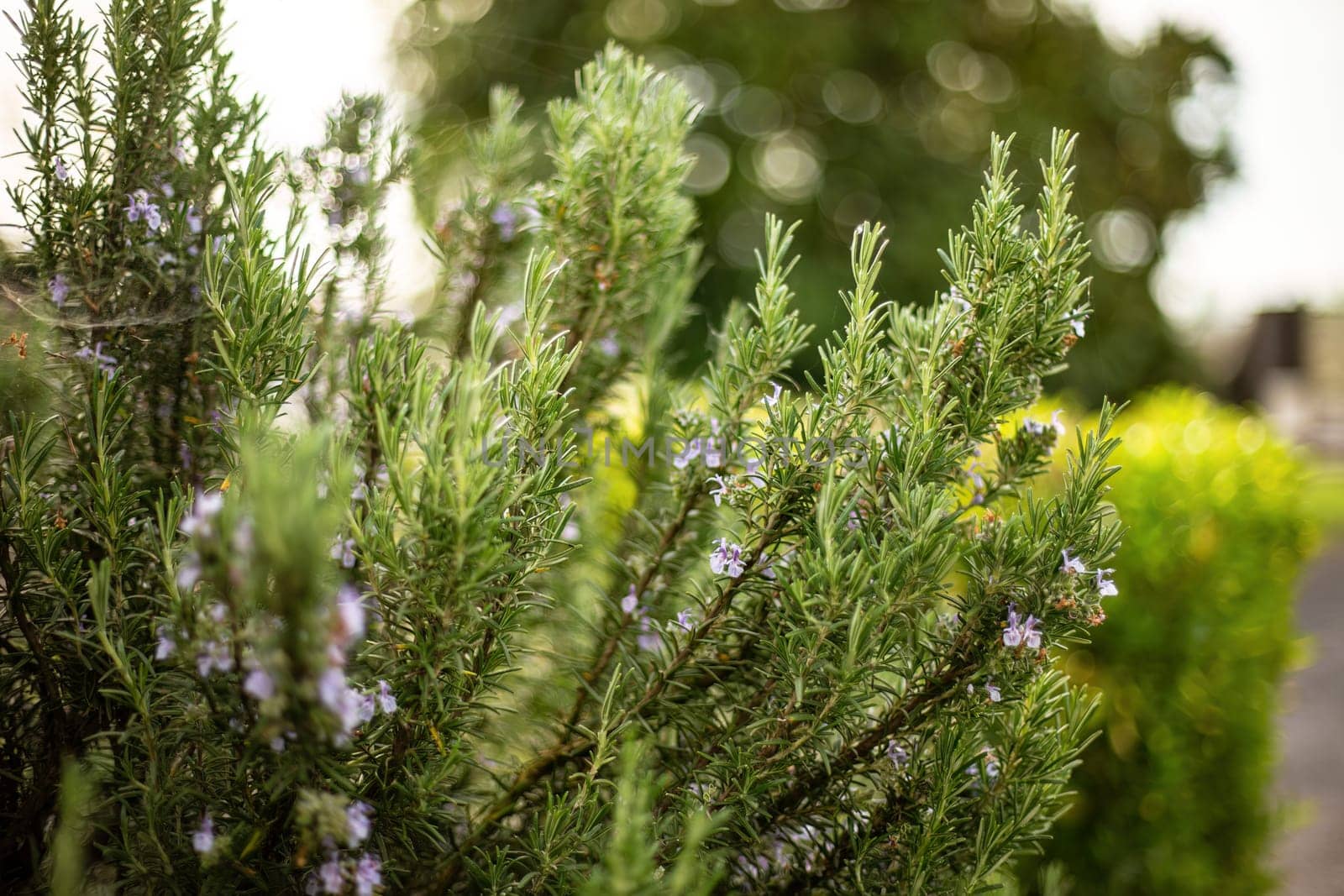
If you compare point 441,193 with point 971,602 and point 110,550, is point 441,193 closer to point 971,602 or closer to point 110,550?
point 110,550

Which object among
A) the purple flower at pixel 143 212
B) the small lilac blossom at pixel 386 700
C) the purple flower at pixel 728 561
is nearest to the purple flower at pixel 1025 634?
the purple flower at pixel 728 561

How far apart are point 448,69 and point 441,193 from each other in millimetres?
7778

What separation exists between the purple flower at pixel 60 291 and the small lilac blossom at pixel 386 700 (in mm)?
916

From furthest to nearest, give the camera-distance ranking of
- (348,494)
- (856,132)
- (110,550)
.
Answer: (856,132) → (110,550) → (348,494)

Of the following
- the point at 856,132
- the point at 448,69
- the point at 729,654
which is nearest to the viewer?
the point at 729,654

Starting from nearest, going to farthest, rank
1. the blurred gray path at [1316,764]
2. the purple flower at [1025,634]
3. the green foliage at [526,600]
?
the green foliage at [526,600], the purple flower at [1025,634], the blurred gray path at [1316,764]

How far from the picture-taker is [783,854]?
1.55m

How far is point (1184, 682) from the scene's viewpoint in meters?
3.45

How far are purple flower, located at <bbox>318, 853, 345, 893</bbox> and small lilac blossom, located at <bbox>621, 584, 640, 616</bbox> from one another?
27.2 inches

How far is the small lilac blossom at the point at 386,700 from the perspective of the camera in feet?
3.88

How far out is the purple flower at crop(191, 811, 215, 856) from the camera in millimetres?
1088

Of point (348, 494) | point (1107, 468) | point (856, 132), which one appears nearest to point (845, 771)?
point (1107, 468)

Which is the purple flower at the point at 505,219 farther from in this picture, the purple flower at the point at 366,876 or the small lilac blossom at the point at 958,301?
the purple flower at the point at 366,876

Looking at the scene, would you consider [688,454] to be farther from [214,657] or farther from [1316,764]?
[1316,764]
